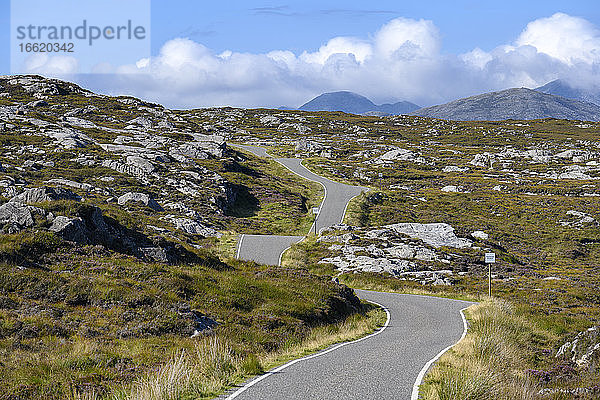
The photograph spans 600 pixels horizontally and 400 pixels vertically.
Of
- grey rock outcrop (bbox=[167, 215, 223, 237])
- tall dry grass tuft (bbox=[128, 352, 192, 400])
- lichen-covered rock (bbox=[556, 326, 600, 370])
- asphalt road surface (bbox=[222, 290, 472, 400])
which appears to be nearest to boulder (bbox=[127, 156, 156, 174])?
grey rock outcrop (bbox=[167, 215, 223, 237])

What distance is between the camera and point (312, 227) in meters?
59.3

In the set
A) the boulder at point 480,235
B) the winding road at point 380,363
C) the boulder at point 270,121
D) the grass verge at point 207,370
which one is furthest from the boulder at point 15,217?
the boulder at point 270,121

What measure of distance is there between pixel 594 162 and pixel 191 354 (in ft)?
435

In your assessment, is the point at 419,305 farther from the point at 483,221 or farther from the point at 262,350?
the point at 483,221

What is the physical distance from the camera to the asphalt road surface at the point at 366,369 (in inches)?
377

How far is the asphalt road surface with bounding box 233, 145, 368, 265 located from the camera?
44.0m

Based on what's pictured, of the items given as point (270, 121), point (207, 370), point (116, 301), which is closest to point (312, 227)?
point (116, 301)

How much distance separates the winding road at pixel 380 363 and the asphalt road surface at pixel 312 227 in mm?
18234

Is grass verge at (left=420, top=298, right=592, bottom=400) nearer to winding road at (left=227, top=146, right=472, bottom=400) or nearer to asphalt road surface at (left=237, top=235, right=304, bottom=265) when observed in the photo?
winding road at (left=227, top=146, right=472, bottom=400)

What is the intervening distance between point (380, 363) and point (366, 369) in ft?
3.13

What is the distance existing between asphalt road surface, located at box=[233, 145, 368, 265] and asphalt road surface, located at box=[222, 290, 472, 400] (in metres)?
24.0

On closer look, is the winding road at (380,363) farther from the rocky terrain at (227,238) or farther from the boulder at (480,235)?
the boulder at (480,235)

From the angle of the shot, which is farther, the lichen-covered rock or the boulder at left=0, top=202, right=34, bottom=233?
the boulder at left=0, top=202, right=34, bottom=233

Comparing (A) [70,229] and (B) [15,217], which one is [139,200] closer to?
(A) [70,229]
